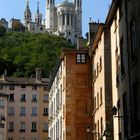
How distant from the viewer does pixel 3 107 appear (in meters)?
108

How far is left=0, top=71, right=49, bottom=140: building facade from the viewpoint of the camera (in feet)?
367

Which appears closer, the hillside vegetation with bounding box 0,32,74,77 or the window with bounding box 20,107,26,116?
the window with bounding box 20,107,26,116

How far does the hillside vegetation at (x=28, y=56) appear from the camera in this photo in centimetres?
15688

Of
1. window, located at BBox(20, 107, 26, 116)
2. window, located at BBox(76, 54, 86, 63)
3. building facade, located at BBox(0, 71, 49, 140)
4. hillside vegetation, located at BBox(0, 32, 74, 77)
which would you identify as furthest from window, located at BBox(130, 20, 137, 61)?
hillside vegetation, located at BBox(0, 32, 74, 77)

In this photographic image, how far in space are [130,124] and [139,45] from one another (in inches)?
205

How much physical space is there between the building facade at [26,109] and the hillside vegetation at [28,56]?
33857 mm

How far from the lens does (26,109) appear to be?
114 meters

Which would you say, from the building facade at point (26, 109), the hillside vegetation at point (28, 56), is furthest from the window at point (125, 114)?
the hillside vegetation at point (28, 56)

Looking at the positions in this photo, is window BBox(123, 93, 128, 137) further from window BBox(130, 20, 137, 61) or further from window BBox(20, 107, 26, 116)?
window BBox(20, 107, 26, 116)

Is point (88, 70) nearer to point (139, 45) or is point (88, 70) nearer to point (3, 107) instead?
point (139, 45)

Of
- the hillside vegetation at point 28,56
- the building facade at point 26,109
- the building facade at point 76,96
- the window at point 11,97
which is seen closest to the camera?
the building facade at point 76,96

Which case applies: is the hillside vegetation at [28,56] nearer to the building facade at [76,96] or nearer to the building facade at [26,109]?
the building facade at [26,109]

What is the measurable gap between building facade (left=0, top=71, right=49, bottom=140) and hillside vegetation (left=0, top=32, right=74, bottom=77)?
3386cm

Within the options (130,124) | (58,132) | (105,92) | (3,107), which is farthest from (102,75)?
(3,107)
